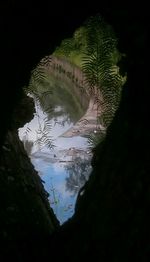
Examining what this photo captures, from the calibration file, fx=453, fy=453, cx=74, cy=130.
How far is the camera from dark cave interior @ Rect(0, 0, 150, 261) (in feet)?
2.12

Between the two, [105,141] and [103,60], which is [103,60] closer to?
[103,60]

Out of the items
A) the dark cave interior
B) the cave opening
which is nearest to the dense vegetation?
the cave opening

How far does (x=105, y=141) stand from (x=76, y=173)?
244 cm

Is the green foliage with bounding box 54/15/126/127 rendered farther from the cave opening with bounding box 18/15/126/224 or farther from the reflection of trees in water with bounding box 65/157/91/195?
the reflection of trees in water with bounding box 65/157/91/195

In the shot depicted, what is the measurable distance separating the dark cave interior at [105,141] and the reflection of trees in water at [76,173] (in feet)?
6.14

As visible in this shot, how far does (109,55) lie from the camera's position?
118cm

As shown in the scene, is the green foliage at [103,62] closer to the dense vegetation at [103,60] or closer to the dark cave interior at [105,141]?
the dense vegetation at [103,60]

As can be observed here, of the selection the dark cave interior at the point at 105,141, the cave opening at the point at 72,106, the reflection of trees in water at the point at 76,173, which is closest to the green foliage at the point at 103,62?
the cave opening at the point at 72,106

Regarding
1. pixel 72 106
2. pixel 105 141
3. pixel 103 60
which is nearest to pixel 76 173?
pixel 103 60

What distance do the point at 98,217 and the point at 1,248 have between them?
298 mm

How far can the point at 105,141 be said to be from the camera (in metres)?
0.77

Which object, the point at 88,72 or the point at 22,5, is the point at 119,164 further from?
the point at 88,72

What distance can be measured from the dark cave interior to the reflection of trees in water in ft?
6.14

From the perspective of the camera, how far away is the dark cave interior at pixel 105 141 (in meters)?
0.65
